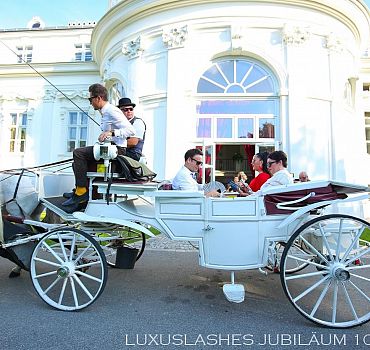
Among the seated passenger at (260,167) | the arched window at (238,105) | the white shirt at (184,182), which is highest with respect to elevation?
the arched window at (238,105)

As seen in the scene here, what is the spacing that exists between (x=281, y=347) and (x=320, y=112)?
9841 mm

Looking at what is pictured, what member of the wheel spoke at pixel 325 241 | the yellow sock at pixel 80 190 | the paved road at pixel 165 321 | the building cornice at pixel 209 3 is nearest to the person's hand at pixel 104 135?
the yellow sock at pixel 80 190

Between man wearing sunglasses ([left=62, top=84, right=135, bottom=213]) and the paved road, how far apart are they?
112 cm

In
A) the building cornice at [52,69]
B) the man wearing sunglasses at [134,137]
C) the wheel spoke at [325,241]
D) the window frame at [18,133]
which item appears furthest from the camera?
the window frame at [18,133]

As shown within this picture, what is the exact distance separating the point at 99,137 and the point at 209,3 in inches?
379

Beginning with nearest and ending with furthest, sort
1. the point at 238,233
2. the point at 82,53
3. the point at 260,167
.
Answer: the point at 238,233, the point at 260,167, the point at 82,53

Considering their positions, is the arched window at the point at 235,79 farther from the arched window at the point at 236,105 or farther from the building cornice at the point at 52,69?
the building cornice at the point at 52,69

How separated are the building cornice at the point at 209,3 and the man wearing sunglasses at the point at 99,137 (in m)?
9.13

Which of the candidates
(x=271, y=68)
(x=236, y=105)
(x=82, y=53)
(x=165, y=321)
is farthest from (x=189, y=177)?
(x=82, y=53)

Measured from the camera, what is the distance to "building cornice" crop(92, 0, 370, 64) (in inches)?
438

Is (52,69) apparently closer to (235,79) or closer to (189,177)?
(235,79)

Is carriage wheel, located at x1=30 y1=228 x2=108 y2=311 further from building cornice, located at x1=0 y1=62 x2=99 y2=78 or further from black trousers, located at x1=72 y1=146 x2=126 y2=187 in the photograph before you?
building cornice, located at x1=0 y1=62 x2=99 y2=78

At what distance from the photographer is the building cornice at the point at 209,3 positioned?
36.5 ft

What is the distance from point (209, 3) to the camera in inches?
438
